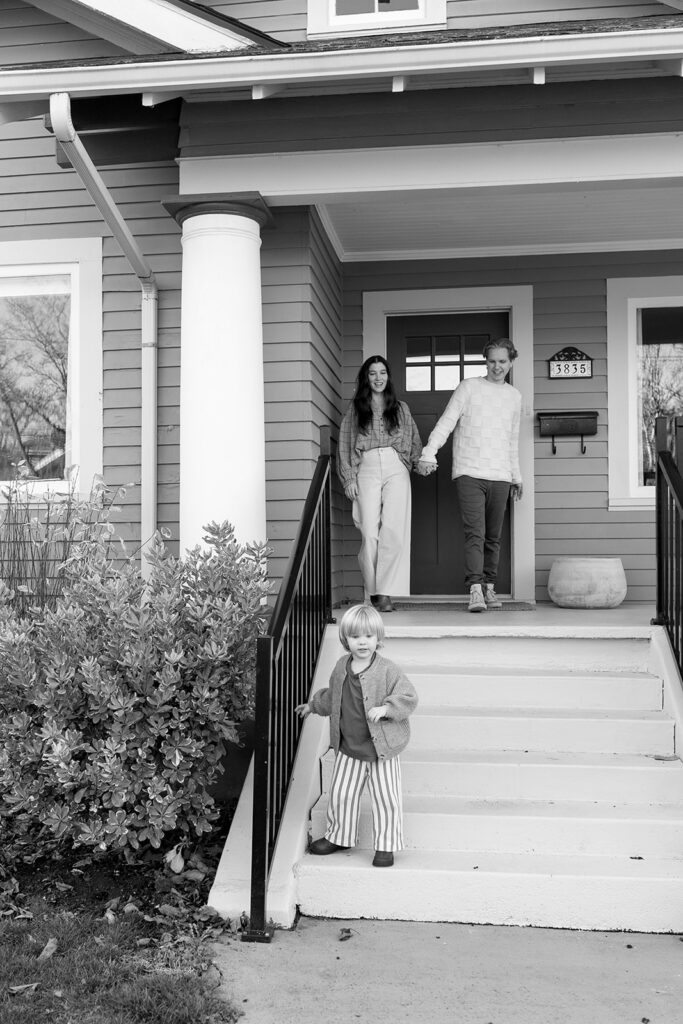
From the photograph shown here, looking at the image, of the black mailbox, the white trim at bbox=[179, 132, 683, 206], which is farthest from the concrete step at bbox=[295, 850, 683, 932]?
the black mailbox

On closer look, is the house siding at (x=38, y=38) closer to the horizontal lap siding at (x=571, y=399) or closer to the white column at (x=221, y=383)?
the white column at (x=221, y=383)

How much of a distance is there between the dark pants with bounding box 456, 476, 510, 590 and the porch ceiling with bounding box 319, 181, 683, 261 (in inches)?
60.6

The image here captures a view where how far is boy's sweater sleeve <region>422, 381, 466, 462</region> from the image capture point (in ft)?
17.2

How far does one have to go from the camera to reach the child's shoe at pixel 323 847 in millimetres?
3440

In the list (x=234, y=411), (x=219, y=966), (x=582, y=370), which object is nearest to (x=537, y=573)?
(x=582, y=370)

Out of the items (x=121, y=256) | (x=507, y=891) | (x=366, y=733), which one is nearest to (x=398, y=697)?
(x=366, y=733)

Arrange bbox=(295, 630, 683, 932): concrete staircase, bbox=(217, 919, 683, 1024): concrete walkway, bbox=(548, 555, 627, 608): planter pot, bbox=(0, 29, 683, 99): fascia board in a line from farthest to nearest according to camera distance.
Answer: bbox=(548, 555, 627, 608): planter pot → bbox=(0, 29, 683, 99): fascia board → bbox=(295, 630, 683, 932): concrete staircase → bbox=(217, 919, 683, 1024): concrete walkway

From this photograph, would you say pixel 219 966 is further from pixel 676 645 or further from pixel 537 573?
pixel 537 573

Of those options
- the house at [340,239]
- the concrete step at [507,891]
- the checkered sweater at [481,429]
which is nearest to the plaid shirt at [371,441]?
the checkered sweater at [481,429]

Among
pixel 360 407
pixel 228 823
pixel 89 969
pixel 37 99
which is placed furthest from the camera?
pixel 360 407

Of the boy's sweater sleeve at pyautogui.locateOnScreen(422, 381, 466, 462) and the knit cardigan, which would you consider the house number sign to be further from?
the knit cardigan

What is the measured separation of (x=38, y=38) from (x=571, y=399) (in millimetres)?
3829

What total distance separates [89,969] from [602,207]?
4.63m

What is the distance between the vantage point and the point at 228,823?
13.3 ft
